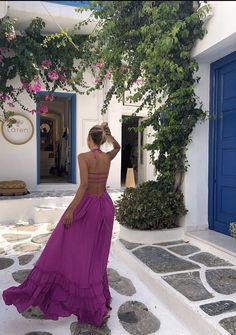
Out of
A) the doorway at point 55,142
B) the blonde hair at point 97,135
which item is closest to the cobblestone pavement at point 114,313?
the blonde hair at point 97,135

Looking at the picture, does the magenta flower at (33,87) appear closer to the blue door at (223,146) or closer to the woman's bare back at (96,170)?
the blue door at (223,146)

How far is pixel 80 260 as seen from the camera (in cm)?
241

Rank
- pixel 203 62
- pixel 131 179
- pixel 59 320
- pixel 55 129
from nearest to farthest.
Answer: pixel 59 320, pixel 203 62, pixel 131 179, pixel 55 129

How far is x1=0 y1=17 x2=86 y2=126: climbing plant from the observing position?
5.82 m

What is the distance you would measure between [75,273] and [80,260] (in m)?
0.11

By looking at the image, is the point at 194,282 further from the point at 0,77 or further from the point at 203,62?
the point at 0,77

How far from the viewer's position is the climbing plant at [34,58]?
19.1 ft

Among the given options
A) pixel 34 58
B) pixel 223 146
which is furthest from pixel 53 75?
pixel 223 146

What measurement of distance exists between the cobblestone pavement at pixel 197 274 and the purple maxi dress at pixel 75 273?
0.84 metres

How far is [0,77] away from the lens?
619 cm

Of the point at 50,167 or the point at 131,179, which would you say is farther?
the point at 50,167

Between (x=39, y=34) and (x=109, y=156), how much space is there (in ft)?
15.1

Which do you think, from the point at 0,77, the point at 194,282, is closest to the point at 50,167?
the point at 0,77

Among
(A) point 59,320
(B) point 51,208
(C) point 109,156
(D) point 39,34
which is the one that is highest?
(D) point 39,34
